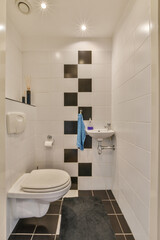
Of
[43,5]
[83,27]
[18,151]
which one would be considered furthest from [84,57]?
[18,151]

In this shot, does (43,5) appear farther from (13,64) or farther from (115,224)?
(115,224)

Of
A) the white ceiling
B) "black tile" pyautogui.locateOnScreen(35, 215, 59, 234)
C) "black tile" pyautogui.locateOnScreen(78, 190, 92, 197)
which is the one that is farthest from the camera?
"black tile" pyautogui.locateOnScreen(78, 190, 92, 197)

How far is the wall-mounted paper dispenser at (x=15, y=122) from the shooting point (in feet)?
3.68

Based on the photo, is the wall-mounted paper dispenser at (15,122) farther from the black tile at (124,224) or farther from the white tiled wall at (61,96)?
the black tile at (124,224)

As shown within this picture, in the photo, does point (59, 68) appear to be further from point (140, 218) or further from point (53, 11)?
point (140, 218)

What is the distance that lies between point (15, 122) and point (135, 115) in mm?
1110

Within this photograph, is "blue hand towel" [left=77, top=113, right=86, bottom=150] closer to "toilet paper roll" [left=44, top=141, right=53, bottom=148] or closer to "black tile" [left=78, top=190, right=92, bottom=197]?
"toilet paper roll" [left=44, top=141, right=53, bottom=148]

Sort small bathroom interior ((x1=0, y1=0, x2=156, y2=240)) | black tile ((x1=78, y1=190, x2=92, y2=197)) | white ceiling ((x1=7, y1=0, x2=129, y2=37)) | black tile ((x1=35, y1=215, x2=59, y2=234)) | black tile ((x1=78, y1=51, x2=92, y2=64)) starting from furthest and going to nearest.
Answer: black tile ((x1=78, y1=51, x2=92, y2=64)) < black tile ((x1=78, y1=190, x2=92, y2=197)) < white ceiling ((x1=7, y1=0, x2=129, y2=37)) < black tile ((x1=35, y1=215, x2=59, y2=234)) < small bathroom interior ((x1=0, y1=0, x2=156, y2=240))

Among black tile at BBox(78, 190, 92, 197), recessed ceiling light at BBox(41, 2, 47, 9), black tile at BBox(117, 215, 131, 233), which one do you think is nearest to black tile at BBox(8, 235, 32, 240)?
black tile at BBox(78, 190, 92, 197)

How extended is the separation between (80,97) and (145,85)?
1.04 meters

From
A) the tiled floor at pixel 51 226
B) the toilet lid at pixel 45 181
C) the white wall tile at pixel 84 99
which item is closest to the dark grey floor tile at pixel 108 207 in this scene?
the tiled floor at pixel 51 226

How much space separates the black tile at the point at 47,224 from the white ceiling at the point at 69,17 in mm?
2230

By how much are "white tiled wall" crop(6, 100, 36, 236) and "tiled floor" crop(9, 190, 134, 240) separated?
10 centimetres

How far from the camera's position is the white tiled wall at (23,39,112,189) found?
6.02 feet
